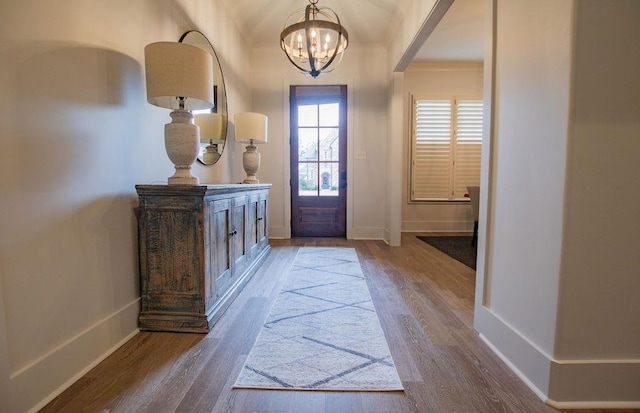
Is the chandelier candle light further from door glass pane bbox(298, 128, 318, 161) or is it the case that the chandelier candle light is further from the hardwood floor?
the hardwood floor

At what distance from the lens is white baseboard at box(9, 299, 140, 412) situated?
1095mm

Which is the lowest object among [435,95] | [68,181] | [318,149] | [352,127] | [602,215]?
[602,215]

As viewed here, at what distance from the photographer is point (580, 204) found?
1126mm

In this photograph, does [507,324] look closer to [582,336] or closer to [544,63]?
[582,336]

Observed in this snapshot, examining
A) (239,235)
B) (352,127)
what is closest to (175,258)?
(239,235)

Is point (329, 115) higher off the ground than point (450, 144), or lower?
higher

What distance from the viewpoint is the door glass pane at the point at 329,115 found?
455 cm

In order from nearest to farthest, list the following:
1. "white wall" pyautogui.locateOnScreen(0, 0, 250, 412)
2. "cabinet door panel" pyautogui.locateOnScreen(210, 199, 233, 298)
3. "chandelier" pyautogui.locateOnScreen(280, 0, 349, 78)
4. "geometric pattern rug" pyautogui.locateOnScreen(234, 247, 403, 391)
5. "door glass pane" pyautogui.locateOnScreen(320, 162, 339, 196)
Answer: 1. "white wall" pyautogui.locateOnScreen(0, 0, 250, 412)
2. "geometric pattern rug" pyautogui.locateOnScreen(234, 247, 403, 391)
3. "cabinet door panel" pyautogui.locateOnScreen(210, 199, 233, 298)
4. "chandelier" pyautogui.locateOnScreen(280, 0, 349, 78)
5. "door glass pane" pyautogui.locateOnScreen(320, 162, 339, 196)

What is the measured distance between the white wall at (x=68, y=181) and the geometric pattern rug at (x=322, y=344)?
0.74m

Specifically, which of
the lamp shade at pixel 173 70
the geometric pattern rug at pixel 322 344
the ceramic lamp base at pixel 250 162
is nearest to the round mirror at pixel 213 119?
the ceramic lamp base at pixel 250 162

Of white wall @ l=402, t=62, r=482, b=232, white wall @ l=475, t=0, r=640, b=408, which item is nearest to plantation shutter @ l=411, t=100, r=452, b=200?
white wall @ l=402, t=62, r=482, b=232

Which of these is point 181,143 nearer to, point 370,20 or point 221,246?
point 221,246

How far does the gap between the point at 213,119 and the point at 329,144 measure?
1.99m

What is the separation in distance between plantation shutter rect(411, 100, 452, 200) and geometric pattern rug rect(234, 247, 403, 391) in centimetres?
320
